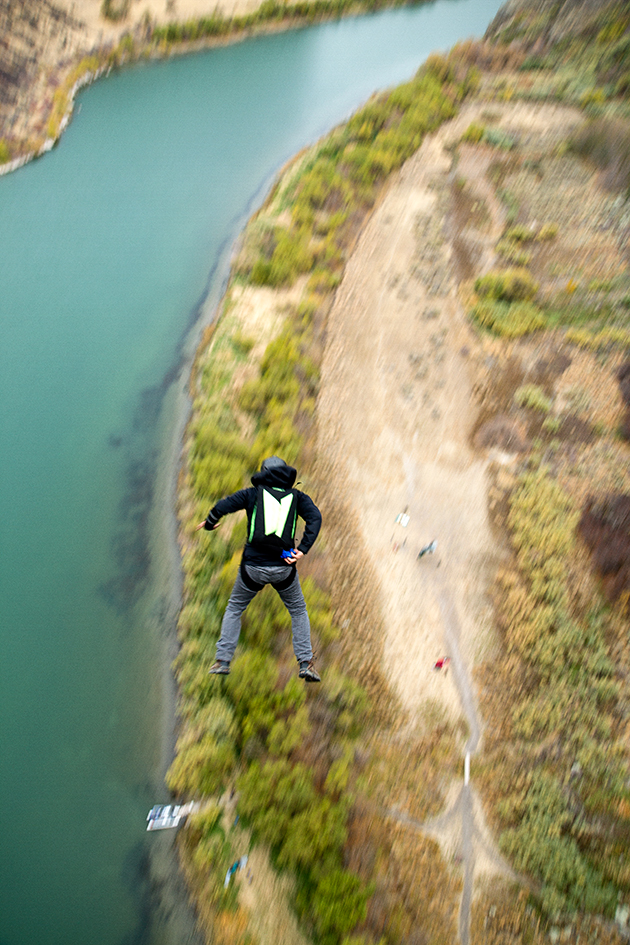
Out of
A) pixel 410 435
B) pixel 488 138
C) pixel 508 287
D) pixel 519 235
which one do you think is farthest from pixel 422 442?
pixel 488 138

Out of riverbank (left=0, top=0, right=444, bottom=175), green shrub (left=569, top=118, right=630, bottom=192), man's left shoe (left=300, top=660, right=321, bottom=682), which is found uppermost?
riverbank (left=0, top=0, right=444, bottom=175)

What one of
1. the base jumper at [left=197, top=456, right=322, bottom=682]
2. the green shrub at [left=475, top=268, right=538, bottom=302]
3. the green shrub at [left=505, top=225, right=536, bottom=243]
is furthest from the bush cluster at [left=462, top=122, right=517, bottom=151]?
the base jumper at [left=197, top=456, right=322, bottom=682]

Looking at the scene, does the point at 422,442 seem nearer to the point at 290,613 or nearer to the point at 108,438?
the point at 290,613

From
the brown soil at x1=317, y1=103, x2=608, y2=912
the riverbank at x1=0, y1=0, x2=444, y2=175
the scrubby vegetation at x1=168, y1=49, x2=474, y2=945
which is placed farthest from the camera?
the riverbank at x1=0, y1=0, x2=444, y2=175

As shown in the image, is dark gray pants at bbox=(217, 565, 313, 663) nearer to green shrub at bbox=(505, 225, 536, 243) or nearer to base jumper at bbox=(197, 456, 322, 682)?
base jumper at bbox=(197, 456, 322, 682)

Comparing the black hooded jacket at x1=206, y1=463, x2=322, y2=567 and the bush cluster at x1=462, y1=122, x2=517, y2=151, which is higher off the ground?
the bush cluster at x1=462, y1=122, x2=517, y2=151

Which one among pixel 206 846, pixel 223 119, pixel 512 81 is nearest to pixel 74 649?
pixel 206 846

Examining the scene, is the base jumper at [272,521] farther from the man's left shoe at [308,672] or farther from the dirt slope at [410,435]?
the dirt slope at [410,435]
